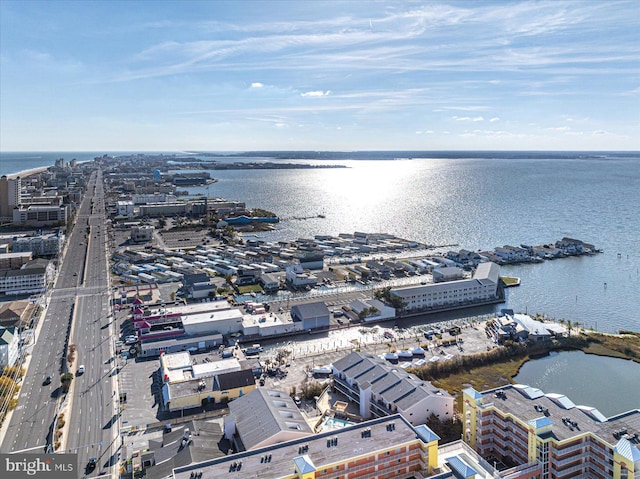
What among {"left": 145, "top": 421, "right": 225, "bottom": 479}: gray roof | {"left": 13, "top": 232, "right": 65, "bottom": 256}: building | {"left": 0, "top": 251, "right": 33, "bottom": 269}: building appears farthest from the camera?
{"left": 13, "top": 232, "right": 65, "bottom": 256}: building

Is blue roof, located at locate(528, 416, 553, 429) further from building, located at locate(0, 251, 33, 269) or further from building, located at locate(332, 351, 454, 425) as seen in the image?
building, located at locate(0, 251, 33, 269)

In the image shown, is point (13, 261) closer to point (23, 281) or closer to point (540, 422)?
point (23, 281)

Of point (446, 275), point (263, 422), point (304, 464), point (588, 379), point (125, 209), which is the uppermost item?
point (125, 209)

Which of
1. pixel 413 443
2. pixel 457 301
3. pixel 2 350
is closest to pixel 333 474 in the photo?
pixel 413 443

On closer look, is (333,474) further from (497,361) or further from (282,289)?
(282,289)

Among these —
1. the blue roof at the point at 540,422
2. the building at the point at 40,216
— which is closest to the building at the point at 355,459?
the blue roof at the point at 540,422

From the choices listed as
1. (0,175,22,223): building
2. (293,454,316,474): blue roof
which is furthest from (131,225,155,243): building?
(293,454,316,474): blue roof

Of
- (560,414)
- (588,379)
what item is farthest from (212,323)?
(588,379)
